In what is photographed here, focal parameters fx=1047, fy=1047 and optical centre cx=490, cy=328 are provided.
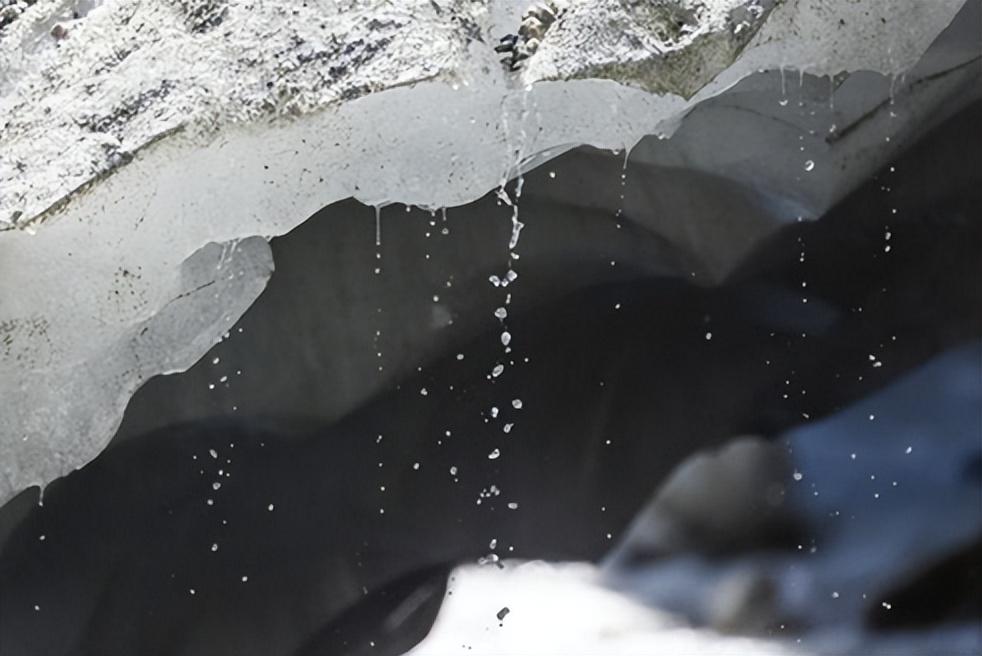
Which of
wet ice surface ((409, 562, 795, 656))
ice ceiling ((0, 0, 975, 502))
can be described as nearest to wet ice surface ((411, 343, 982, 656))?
wet ice surface ((409, 562, 795, 656))

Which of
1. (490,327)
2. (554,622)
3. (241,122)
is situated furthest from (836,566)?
(241,122)

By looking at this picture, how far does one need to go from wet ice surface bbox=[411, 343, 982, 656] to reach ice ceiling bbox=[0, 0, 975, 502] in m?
0.45

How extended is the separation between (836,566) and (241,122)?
96cm

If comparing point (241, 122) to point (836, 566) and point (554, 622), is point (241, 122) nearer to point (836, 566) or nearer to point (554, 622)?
point (554, 622)

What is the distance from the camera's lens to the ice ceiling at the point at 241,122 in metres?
1.02

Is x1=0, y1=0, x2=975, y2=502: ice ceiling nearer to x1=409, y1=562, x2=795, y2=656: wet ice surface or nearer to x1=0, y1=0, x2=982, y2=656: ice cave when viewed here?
x1=0, y1=0, x2=982, y2=656: ice cave

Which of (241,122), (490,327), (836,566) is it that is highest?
(241,122)

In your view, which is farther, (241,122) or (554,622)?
(554,622)

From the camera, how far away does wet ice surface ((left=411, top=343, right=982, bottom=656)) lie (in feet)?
4.55

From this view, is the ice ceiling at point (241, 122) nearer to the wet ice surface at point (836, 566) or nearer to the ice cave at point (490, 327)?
the ice cave at point (490, 327)

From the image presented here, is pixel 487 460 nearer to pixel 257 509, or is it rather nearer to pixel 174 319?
pixel 257 509

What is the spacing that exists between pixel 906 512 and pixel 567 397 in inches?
19.3

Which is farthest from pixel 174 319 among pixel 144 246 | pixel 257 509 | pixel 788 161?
pixel 788 161

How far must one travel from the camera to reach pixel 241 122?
1.02m
